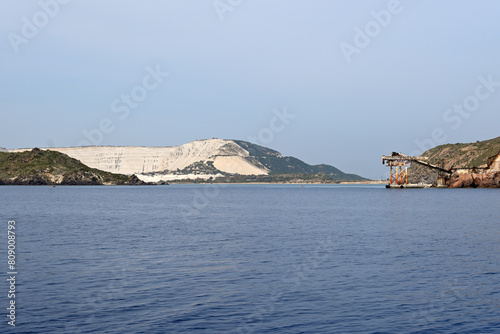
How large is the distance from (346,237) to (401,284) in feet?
78.7

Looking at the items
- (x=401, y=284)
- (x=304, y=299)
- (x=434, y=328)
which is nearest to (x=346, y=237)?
(x=401, y=284)

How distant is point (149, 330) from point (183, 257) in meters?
19.0

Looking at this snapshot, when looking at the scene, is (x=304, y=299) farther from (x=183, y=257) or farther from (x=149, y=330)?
(x=183, y=257)

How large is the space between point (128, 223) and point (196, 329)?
174ft

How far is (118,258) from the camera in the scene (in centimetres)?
3978

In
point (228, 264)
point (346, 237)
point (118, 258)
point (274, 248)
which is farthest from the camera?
point (346, 237)

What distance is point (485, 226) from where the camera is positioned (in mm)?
63844

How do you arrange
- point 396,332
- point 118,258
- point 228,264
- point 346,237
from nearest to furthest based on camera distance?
point 396,332 → point 228,264 → point 118,258 → point 346,237

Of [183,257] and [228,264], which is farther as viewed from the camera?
[183,257]

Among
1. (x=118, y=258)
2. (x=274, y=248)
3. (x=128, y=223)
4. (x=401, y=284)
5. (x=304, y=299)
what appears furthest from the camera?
(x=128, y=223)

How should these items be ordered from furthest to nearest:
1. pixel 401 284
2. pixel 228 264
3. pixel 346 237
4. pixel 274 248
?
1. pixel 346 237
2. pixel 274 248
3. pixel 228 264
4. pixel 401 284

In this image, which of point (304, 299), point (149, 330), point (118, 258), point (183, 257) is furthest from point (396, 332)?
point (118, 258)

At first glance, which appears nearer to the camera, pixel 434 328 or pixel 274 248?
pixel 434 328

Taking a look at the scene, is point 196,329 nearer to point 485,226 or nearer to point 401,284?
point 401,284
